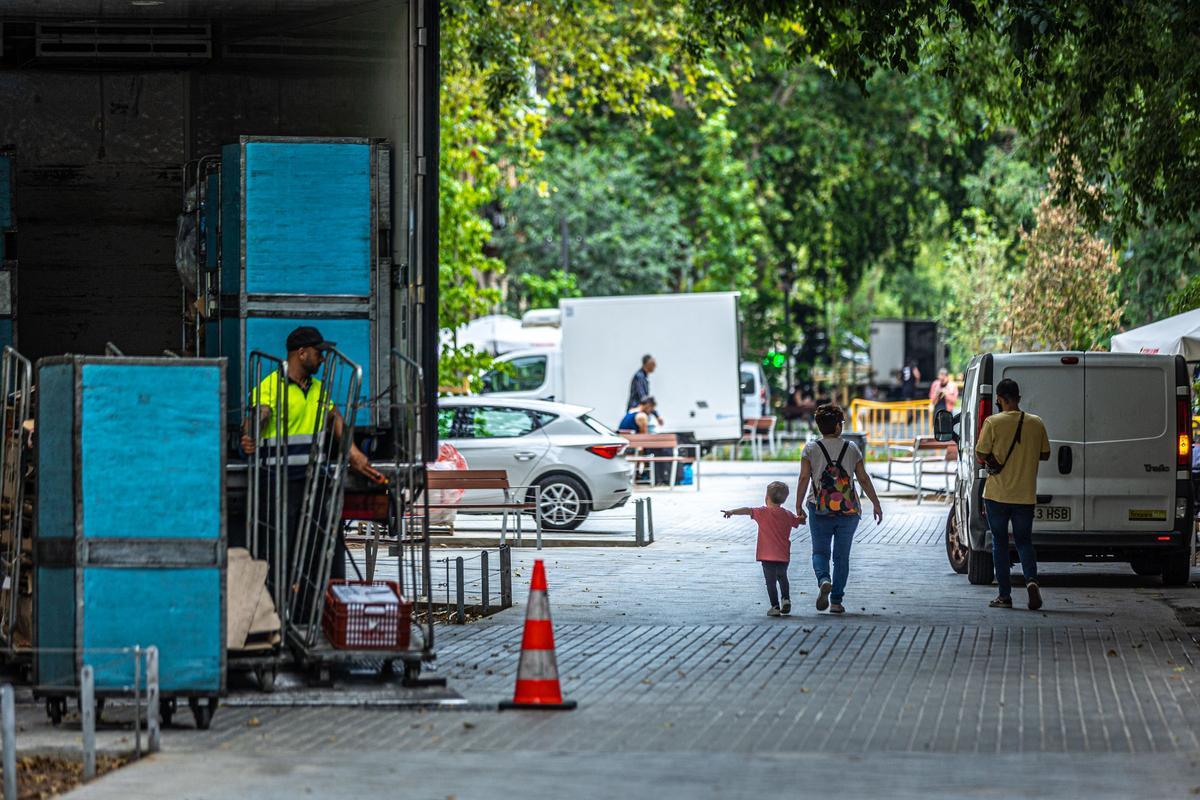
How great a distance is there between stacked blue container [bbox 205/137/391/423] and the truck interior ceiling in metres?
0.46

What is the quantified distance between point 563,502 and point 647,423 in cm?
852

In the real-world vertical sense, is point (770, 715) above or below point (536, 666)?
below

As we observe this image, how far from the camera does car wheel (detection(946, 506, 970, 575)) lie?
51.4 ft

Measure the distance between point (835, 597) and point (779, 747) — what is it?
515cm

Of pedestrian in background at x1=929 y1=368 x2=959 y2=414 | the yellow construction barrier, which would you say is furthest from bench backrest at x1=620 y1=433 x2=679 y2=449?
pedestrian in background at x1=929 y1=368 x2=959 y2=414

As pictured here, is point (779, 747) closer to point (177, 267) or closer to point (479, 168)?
point (177, 267)

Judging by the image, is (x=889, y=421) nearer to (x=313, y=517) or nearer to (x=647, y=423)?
(x=647, y=423)

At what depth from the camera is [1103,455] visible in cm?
1461

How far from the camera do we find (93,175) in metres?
11.9

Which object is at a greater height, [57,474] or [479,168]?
[479,168]

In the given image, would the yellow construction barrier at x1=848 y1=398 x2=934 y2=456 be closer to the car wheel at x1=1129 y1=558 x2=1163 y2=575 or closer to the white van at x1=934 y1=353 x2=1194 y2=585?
the car wheel at x1=1129 y1=558 x2=1163 y2=575

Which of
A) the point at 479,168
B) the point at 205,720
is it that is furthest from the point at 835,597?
the point at 479,168

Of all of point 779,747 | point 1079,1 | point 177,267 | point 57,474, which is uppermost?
point 1079,1

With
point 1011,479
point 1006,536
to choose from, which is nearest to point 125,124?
point 1011,479
